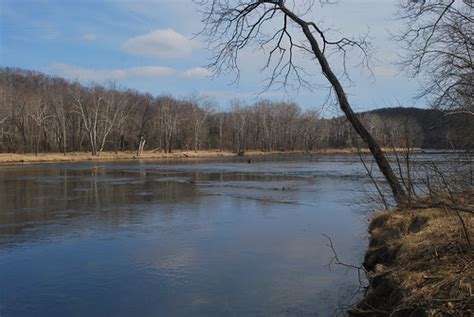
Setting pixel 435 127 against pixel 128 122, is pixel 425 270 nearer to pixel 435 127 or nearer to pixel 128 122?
pixel 435 127

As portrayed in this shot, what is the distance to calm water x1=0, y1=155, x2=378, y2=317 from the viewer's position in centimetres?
859

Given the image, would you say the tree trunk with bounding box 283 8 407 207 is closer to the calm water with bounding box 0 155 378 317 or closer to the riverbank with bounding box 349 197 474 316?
the riverbank with bounding box 349 197 474 316

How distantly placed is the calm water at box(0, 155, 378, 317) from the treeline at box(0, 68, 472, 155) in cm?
4408

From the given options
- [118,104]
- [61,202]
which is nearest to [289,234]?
[61,202]

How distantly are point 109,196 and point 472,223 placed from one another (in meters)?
20.0

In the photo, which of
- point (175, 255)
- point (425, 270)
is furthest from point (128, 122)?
point (425, 270)

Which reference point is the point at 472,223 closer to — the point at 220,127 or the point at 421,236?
the point at 421,236

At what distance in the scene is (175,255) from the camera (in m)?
12.0

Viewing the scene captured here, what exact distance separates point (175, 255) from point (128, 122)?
88.9 metres

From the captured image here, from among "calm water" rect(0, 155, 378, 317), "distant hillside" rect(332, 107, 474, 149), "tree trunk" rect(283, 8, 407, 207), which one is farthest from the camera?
"tree trunk" rect(283, 8, 407, 207)

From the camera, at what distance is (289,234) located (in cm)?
1484

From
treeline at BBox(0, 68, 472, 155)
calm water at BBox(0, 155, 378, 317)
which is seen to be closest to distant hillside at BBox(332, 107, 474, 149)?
calm water at BBox(0, 155, 378, 317)

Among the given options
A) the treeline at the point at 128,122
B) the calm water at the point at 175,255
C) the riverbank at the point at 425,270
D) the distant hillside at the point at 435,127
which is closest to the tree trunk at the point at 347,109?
the distant hillside at the point at 435,127

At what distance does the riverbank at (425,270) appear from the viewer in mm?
5541
